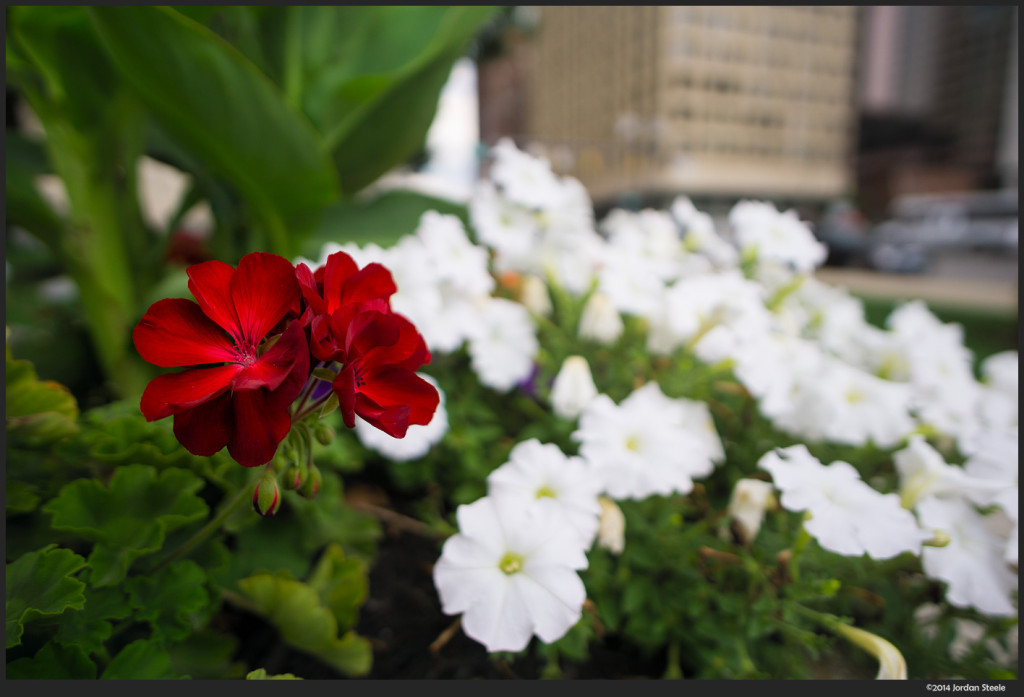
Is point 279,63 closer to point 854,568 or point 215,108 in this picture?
point 215,108

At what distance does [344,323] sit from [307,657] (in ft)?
1.63

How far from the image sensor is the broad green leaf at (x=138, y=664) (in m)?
0.42

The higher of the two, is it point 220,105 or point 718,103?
point 718,103

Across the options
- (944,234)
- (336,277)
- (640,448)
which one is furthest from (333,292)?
(944,234)

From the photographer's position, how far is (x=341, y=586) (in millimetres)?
577

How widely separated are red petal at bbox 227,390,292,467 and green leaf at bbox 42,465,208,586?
22cm

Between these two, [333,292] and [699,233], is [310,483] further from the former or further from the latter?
[699,233]

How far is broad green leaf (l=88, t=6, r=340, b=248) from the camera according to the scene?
2.23 ft

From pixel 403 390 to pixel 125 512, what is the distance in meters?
0.33

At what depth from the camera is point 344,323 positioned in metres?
0.33

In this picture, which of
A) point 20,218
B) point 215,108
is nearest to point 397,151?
point 215,108

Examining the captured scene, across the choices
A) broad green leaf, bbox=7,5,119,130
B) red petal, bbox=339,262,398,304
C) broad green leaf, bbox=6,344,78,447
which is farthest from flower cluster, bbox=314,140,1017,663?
broad green leaf, bbox=7,5,119,130

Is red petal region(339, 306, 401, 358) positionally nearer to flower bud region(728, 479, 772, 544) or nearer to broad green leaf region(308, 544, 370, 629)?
broad green leaf region(308, 544, 370, 629)

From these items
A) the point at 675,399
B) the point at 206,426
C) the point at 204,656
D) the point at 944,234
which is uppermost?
the point at 206,426
